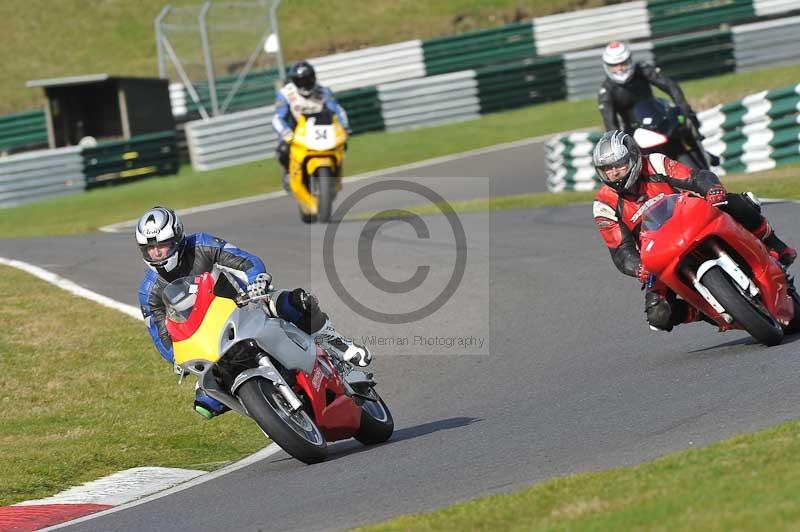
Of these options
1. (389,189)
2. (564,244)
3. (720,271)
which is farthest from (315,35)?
(720,271)

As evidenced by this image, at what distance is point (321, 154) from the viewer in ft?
57.2

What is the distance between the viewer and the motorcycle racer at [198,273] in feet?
25.0

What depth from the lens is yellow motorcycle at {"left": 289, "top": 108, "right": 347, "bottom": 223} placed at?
17.4 m

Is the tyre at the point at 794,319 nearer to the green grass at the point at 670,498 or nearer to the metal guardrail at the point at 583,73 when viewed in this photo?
the green grass at the point at 670,498

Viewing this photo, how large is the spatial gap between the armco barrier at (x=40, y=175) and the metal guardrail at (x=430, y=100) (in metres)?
6.43

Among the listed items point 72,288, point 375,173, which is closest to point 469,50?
point 375,173

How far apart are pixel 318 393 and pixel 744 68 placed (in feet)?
76.9

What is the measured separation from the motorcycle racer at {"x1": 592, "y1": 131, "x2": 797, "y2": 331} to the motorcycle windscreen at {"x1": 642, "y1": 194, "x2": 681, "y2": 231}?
0.11m

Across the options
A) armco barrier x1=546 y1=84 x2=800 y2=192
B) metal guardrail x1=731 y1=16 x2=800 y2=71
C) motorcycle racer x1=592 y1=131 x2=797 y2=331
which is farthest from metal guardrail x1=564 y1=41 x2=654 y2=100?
motorcycle racer x1=592 y1=131 x2=797 y2=331

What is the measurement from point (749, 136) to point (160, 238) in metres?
12.3

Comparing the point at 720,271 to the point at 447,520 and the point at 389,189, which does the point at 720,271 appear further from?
the point at 389,189

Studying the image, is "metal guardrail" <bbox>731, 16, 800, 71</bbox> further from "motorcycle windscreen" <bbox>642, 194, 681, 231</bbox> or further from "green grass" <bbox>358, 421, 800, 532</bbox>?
"green grass" <bbox>358, 421, 800, 532</bbox>

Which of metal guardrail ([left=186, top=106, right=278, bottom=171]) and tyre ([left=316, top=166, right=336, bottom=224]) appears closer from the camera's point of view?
tyre ([left=316, top=166, right=336, bottom=224])

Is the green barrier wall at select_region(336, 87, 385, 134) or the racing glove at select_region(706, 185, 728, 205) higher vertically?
the racing glove at select_region(706, 185, 728, 205)
